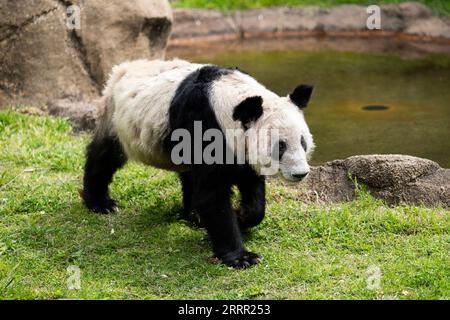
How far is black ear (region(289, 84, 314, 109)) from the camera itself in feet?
19.2

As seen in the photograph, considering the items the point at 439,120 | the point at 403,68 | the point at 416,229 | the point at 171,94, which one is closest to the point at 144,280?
the point at 171,94

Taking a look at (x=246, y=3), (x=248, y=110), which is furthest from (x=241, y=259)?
(x=246, y=3)

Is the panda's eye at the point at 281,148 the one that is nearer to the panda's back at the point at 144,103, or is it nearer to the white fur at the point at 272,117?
the white fur at the point at 272,117

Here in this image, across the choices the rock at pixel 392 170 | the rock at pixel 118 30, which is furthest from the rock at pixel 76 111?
the rock at pixel 392 170

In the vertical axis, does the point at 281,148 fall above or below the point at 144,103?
below

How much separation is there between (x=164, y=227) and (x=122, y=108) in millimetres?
1083

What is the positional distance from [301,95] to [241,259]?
130cm

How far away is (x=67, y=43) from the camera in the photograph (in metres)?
10.2

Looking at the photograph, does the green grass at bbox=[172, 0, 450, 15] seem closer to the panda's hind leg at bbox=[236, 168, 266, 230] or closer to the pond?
the pond

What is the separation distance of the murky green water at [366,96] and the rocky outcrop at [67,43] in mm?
2292
